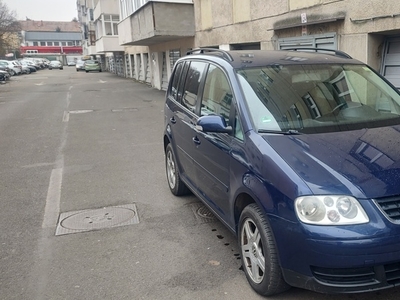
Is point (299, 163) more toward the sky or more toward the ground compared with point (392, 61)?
more toward the ground

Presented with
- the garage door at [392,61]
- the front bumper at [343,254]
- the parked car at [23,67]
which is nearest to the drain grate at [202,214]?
the front bumper at [343,254]

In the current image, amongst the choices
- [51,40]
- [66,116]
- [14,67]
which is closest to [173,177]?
[66,116]

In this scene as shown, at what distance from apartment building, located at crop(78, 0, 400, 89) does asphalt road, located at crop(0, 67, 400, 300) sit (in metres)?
4.43

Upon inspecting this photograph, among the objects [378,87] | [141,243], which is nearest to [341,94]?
[378,87]

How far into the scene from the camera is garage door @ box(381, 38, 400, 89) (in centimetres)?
699

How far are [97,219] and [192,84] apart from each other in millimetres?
1972

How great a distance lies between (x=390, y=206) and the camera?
2.39m

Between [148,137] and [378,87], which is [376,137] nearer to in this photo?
[378,87]

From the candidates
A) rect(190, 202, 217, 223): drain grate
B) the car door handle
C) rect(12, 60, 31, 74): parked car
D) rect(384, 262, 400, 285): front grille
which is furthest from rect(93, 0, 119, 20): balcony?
rect(384, 262, 400, 285): front grille

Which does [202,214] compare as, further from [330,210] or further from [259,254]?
[330,210]

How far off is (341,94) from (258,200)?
1513 mm

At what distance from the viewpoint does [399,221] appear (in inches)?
92.9

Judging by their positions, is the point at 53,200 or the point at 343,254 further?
the point at 53,200

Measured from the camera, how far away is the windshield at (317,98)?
125 inches
